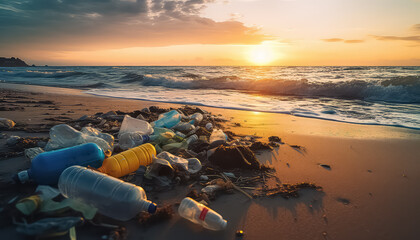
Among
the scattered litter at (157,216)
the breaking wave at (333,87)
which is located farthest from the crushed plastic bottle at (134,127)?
the breaking wave at (333,87)

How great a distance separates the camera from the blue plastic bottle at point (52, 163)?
1.70 m

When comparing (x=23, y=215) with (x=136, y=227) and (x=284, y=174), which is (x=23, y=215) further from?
(x=284, y=174)

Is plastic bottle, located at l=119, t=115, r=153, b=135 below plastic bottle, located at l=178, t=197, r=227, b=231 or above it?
above

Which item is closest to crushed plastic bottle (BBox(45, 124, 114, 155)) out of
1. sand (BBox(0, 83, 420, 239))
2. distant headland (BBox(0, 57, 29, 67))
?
sand (BBox(0, 83, 420, 239))

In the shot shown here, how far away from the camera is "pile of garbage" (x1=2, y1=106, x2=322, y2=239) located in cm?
141

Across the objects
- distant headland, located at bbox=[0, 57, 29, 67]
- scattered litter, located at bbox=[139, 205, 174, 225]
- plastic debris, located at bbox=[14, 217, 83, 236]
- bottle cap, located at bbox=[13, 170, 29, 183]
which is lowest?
scattered litter, located at bbox=[139, 205, 174, 225]

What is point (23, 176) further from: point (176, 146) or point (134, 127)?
point (134, 127)

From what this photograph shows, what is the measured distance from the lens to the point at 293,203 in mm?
1831

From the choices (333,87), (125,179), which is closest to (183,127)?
(125,179)

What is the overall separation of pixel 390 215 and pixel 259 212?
998 millimetres

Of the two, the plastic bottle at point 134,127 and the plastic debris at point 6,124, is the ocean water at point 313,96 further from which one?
the plastic debris at point 6,124

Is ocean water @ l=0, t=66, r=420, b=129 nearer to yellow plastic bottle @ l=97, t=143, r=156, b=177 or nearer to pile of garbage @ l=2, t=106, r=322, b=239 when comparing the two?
pile of garbage @ l=2, t=106, r=322, b=239

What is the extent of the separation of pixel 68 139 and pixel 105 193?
1.28 m

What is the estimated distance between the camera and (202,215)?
1437mm
